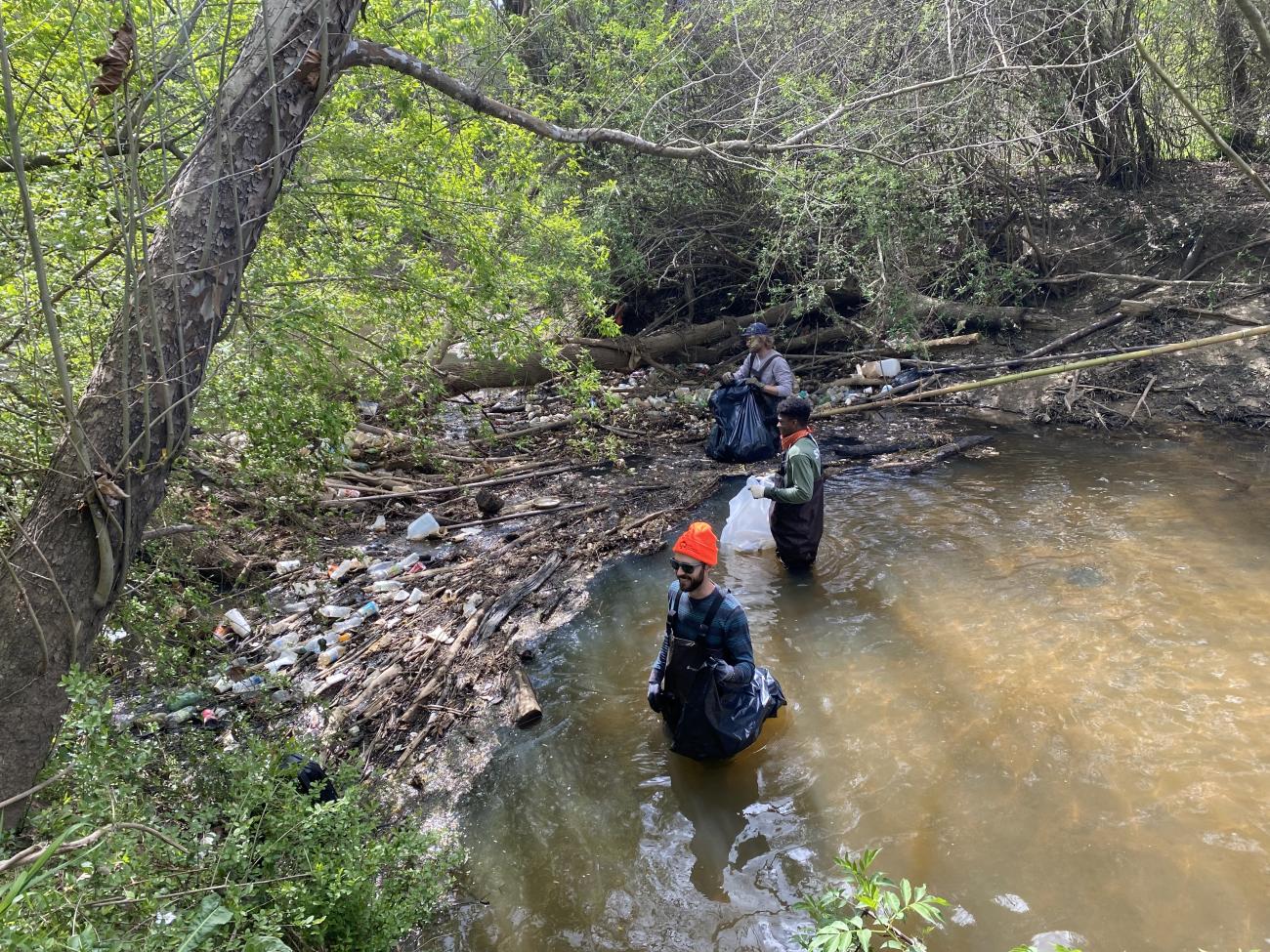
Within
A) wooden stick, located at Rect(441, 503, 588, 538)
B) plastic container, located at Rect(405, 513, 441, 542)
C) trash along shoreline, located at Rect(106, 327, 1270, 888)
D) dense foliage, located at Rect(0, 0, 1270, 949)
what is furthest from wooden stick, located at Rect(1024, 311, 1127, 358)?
plastic container, located at Rect(405, 513, 441, 542)

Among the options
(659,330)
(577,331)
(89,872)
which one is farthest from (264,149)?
(659,330)

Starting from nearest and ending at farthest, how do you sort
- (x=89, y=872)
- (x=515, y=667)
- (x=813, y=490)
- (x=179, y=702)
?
(x=89, y=872) → (x=179, y=702) → (x=515, y=667) → (x=813, y=490)

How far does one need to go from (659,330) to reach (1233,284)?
7473 millimetres

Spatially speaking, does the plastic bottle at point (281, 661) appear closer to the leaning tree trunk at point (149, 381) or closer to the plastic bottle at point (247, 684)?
the plastic bottle at point (247, 684)

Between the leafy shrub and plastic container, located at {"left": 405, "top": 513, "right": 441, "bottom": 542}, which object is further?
plastic container, located at {"left": 405, "top": 513, "right": 441, "bottom": 542}

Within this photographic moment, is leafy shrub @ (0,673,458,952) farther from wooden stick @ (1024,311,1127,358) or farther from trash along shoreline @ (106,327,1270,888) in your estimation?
wooden stick @ (1024,311,1127,358)

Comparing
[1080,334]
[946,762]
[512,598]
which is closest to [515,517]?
[512,598]

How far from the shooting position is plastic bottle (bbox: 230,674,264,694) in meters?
4.84

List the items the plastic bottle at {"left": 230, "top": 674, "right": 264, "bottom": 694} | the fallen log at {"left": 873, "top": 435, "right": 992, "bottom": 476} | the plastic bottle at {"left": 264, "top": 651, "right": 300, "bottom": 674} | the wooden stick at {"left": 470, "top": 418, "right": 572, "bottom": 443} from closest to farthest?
the plastic bottle at {"left": 230, "top": 674, "right": 264, "bottom": 694} → the plastic bottle at {"left": 264, "top": 651, "right": 300, "bottom": 674} → the fallen log at {"left": 873, "top": 435, "right": 992, "bottom": 476} → the wooden stick at {"left": 470, "top": 418, "right": 572, "bottom": 443}

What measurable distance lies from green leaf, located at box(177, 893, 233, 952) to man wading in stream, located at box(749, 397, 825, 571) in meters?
4.05

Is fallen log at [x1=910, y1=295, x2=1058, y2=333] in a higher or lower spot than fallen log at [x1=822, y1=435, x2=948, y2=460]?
higher

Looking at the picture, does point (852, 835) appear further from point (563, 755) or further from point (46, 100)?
point (46, 100)

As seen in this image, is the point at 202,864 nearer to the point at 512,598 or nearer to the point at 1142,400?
the point at 512,598

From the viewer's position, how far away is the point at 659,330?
11719 mm
